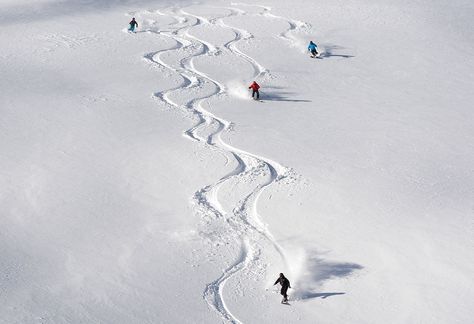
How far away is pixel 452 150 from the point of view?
20.0 meters

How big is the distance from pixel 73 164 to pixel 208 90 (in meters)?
8.25

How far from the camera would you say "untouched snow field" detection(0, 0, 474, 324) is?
12.8 metres

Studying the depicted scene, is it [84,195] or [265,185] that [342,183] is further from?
[84,195]

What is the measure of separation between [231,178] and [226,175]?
225 millimetres

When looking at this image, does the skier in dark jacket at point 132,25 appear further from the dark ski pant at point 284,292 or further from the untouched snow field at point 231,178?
the dark ski pant at point 284,292

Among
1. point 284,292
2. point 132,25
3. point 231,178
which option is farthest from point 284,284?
point 132,25

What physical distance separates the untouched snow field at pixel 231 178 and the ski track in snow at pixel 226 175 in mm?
62

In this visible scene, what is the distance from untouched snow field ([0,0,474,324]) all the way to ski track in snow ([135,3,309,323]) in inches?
2.4

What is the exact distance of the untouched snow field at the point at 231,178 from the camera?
12.8 m

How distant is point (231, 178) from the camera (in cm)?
1750

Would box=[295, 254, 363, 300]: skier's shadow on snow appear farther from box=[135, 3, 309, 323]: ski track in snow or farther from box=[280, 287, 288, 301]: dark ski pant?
box=[135, 3, 309, 323]: ski track in snow

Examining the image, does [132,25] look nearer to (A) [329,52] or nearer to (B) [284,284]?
(A) [329,52]

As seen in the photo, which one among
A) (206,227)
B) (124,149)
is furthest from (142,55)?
(206,227)

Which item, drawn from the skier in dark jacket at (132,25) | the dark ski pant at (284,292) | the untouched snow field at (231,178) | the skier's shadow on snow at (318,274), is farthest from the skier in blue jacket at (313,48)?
the dark ski pant at (284,292)
